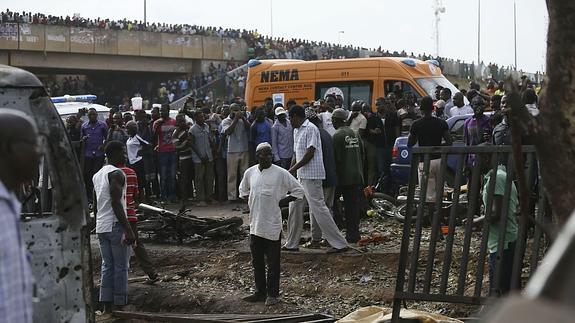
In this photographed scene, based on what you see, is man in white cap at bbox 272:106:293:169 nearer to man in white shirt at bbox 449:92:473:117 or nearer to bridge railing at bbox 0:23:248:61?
man in white shirt at bbox 449:92:473:117

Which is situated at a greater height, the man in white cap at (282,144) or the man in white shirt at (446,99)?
the man in white shirt at (446,99)

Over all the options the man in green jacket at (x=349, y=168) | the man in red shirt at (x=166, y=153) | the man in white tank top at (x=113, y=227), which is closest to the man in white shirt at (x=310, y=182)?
the man in green jacket at (x=349, y=168)

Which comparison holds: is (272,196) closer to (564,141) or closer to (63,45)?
(564,141)

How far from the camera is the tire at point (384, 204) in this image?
14008mm

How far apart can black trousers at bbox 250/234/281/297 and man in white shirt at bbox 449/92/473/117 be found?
6.78 m

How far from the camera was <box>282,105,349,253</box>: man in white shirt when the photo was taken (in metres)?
11.7

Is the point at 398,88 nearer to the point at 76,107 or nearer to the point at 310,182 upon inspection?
the point at 76,107

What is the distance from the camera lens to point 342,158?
40.4 ft

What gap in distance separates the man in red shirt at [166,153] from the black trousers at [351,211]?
6043mm

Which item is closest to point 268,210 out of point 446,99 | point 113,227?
point 113,227

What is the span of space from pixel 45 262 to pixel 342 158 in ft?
22.4

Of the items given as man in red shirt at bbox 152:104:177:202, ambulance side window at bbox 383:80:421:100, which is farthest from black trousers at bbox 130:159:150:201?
ambulance side window at bbox 383:80:421:100

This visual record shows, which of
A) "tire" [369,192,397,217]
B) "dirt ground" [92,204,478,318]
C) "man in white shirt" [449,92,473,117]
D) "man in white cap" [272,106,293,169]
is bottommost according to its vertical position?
"dirt ground" [92,204,478,318]

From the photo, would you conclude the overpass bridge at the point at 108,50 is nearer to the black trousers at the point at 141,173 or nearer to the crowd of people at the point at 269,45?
the crowd of people at the point at 269,45
